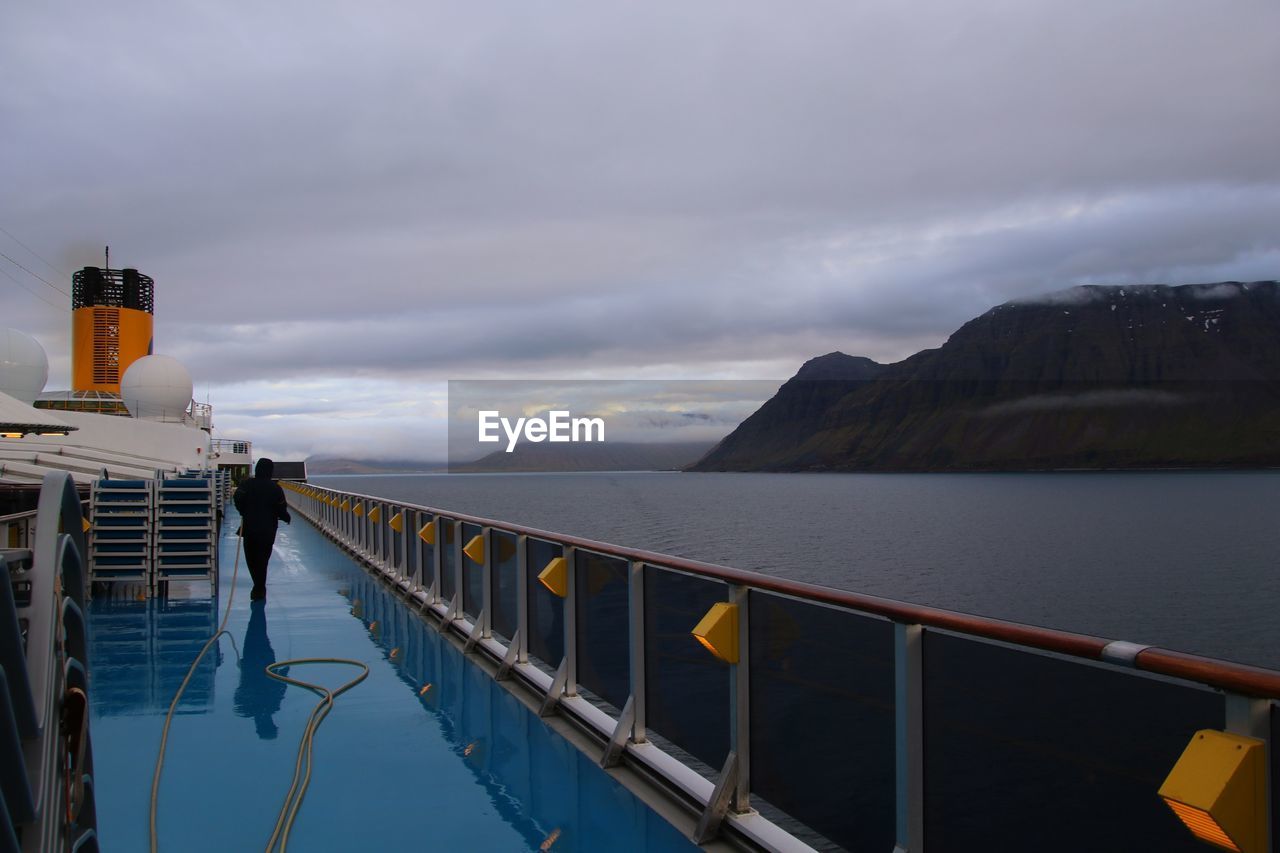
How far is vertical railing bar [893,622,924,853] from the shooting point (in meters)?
3.03

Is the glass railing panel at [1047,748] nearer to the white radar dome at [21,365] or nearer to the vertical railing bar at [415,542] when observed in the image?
the vertical railing bar at [415,542]

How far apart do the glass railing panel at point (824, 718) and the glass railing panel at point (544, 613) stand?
2.34 metres

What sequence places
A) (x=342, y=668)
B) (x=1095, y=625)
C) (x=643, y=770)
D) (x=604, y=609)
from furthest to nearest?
(x=1095, y=625) < (x=342, y=668) < (x=604, y=609) < (x=643, y=770)

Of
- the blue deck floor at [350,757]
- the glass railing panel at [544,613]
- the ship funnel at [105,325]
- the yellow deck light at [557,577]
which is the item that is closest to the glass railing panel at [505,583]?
the glass railing panel at [544,613]

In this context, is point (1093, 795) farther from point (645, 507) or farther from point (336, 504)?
point (645, 507)

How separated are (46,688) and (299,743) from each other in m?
3.54

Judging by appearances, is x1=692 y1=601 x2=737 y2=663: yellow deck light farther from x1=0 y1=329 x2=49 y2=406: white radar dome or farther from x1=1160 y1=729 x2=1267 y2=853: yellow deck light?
x1=0 y1=329 x2=49 y2=406: white radar dome

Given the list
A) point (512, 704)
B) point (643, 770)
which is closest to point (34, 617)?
point (643, 770)

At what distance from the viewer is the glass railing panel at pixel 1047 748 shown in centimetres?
233

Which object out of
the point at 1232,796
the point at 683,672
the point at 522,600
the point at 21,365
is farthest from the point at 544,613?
A: the point at 21,365

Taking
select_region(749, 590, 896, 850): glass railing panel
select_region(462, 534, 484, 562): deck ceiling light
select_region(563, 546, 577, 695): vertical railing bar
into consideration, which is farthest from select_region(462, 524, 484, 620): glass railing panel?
select_region(749, 590, 896, 850): glass railing panel

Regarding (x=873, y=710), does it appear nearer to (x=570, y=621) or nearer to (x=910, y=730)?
(x=910, y=730)

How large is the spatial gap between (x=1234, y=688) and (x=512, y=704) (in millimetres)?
4743

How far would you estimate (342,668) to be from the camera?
7371 mm
